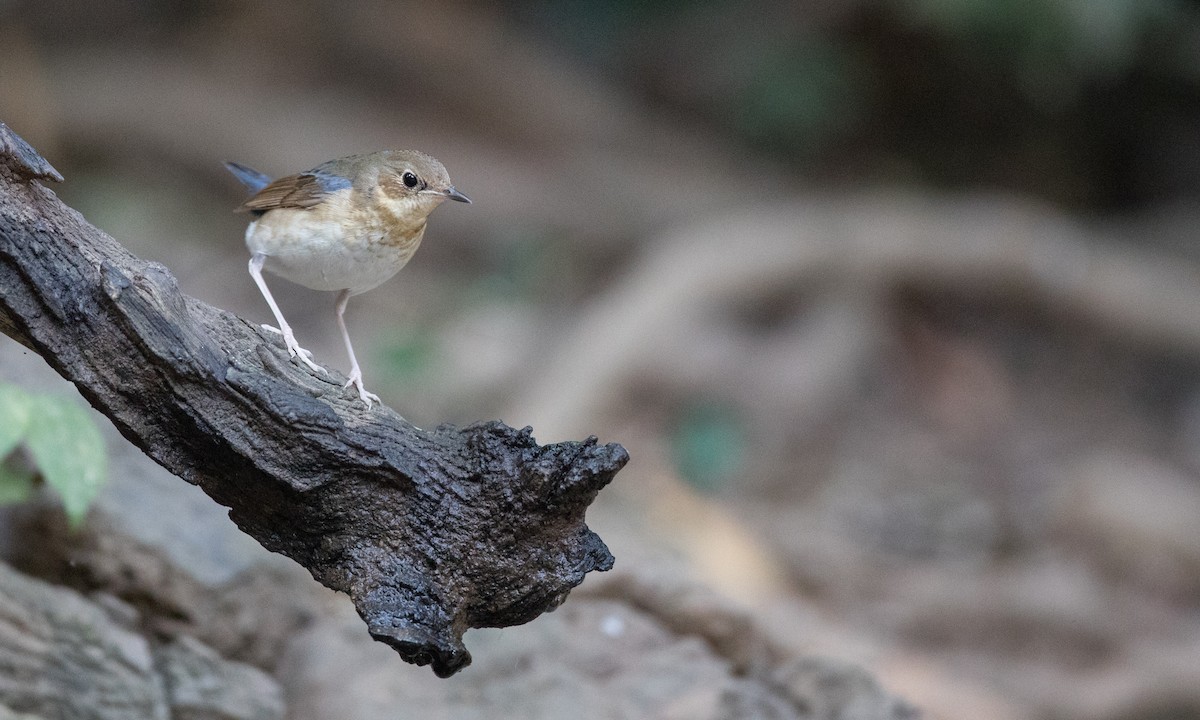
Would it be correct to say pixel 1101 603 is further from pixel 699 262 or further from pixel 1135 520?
pixel 699 262

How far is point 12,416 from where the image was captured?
2846mm

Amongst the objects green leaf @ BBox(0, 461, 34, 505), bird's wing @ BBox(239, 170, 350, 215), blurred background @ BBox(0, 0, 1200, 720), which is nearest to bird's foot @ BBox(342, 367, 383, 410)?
bird's wing @ BBox(239, 170, 350, 215)

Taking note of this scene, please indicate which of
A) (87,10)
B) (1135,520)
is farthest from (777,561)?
(87,10)

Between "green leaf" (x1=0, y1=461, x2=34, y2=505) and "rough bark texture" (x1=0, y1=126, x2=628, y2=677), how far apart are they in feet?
3.60

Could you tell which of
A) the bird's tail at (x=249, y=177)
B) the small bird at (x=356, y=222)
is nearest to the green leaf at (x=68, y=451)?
the small bird at (x=356, y=222)

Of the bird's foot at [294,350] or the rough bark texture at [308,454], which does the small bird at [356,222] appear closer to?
the bird's foot at [294,350]

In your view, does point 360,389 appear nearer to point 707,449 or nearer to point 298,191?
point 298,191

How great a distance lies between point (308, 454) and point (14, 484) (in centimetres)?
137

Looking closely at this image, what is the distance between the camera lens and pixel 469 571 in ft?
8.06

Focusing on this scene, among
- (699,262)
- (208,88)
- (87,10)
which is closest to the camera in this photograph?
(699,262)

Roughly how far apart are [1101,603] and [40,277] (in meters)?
6.30

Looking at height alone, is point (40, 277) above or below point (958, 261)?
below

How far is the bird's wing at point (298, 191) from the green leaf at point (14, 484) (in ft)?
3.24

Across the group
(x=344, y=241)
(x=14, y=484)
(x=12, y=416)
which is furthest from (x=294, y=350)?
(x=14, y=484)
